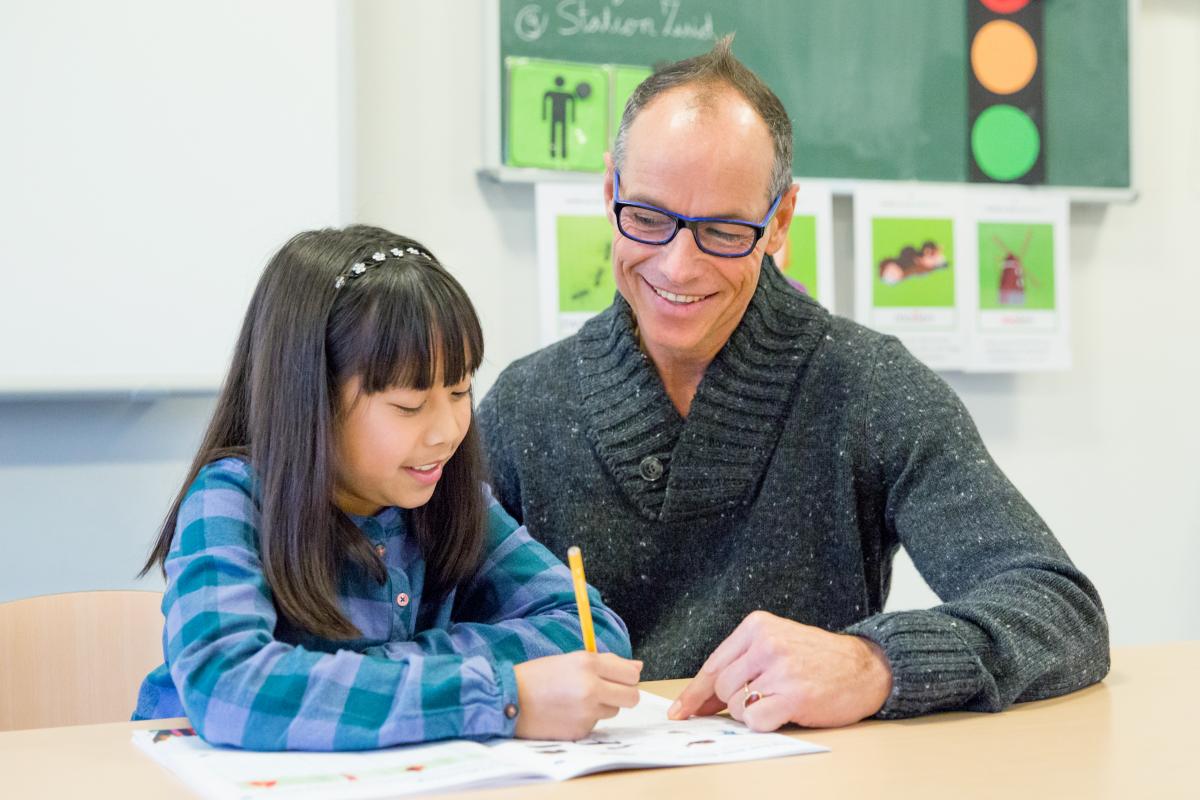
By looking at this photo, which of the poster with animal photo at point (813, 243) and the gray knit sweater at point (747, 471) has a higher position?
the poster with animal photo at point (813, 243)

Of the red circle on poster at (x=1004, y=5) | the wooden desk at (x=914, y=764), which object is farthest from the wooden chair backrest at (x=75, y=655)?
the red circle on poster at (x=1004, y=5)

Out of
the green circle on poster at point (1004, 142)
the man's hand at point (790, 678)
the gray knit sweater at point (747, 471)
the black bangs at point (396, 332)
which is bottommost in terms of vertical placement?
the man's hand at point (790, 678)

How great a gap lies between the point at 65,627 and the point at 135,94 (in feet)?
2.99

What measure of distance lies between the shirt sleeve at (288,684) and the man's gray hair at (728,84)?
673 mm

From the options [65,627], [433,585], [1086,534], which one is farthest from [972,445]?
[1086,534]

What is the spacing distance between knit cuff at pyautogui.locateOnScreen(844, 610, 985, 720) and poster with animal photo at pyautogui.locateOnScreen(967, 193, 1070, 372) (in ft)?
5.38

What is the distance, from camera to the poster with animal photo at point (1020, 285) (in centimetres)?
266

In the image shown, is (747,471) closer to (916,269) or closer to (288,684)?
(288,684)

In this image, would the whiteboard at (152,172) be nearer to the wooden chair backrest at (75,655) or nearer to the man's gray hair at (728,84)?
the wooden chair backrest at (75,655)

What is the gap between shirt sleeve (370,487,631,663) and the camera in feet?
3.82

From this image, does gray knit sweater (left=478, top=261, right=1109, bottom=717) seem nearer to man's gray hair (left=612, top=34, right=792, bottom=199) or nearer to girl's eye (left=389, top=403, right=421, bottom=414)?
man's gray hair (left=612, top=34, right=792, bottom=199)

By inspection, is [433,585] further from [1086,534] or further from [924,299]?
[1086,534]

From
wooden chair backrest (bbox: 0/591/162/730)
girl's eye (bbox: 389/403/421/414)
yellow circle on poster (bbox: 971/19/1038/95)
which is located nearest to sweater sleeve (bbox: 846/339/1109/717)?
girl's eye (bbox: 389/403/421/414)

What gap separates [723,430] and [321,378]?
19.8 inches
